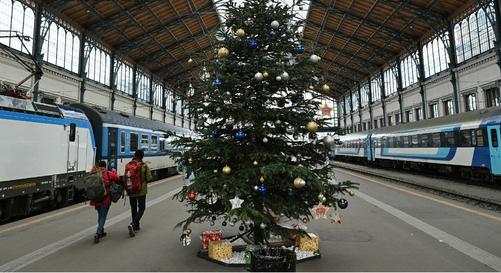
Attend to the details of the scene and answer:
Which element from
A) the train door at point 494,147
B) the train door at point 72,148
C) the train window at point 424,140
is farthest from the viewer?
the train window at point 424,140

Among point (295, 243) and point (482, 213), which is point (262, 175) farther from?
point (482, 213)

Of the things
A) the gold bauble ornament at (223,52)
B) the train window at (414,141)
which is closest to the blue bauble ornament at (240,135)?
the gold bauble ornament at (223,52)

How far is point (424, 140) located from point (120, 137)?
18309 mm

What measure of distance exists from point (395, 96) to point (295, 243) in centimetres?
4212

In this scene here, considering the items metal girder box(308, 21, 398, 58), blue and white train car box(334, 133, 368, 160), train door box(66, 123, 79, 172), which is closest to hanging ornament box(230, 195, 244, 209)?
train door box(66, 123, 79, 172)

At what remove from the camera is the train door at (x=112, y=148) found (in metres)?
13.7

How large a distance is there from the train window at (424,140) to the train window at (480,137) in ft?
16.1

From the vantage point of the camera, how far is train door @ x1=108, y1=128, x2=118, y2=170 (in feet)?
45.0

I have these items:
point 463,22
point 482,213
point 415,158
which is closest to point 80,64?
point 415,158

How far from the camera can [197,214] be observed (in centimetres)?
496

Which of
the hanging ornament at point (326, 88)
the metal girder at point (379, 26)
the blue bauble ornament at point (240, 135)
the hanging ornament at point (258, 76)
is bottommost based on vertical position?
the blue bauble ornament at point (240, 135)

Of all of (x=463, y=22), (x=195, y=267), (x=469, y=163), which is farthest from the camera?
(x=463, y=22)

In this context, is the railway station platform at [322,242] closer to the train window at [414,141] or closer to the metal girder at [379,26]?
the train window at [414,141]

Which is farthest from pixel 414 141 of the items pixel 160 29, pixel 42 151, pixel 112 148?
pixel 160 29
